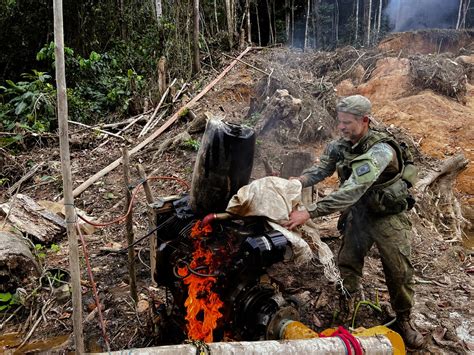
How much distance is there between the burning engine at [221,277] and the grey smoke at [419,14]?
96.7ft

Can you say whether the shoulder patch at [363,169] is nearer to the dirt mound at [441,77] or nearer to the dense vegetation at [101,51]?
the dense vegetation at [101,51]

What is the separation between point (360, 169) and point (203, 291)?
4.71 ft

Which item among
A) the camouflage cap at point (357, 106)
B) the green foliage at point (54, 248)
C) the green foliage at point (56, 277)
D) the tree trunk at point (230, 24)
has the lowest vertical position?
the green foliage at point (54, 248)

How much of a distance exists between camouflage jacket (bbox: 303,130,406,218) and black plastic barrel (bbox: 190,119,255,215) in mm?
582

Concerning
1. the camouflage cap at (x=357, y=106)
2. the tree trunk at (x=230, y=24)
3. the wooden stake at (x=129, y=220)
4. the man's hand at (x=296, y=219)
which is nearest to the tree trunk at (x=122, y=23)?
the tree trunk at (x=230, y=24)

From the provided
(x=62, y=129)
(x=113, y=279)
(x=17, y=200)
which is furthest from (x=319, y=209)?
(x=17, y=200)

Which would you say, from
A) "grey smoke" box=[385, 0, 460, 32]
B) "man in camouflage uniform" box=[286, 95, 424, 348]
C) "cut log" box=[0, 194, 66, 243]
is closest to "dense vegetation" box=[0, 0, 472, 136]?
"cut log" box=[0, 194, 66, 243]

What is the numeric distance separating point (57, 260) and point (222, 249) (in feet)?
9.30

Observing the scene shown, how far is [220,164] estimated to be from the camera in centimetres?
251

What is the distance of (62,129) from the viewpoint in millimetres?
2023

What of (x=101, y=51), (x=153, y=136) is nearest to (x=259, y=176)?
(x=153, y=136)

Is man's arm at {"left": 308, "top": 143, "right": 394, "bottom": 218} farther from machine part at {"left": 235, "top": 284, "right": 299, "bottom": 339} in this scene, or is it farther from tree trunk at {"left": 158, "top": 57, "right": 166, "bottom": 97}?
tree trunk at {"left": 158, "top": 57, "right": 166, "bottom": 97}

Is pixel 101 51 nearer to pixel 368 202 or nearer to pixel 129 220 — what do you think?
pixel 129 220

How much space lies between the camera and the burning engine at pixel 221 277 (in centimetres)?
252
